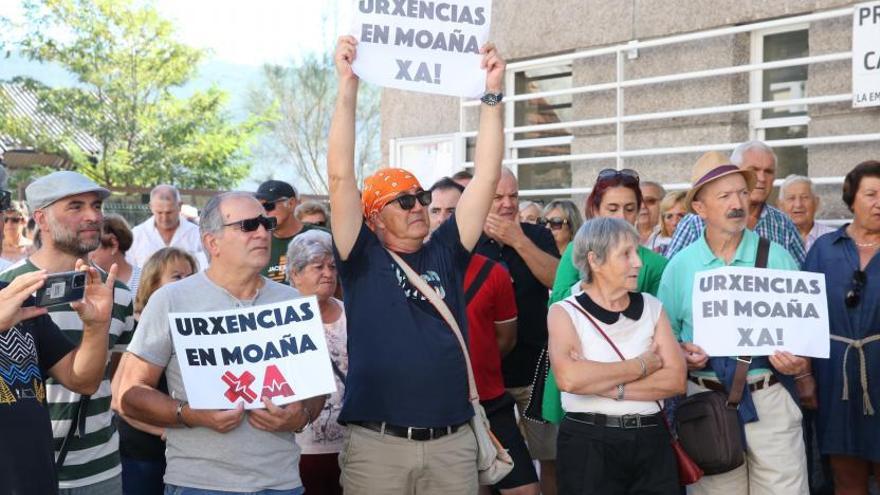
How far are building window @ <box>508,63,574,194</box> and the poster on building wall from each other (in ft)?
12.5

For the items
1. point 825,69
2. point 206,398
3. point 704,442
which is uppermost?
point 825,69

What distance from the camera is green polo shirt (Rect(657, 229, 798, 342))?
5.26 metres

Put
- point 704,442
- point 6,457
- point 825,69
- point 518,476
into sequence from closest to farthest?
point 6,457
point 704,442
point 518,476
point 825,69

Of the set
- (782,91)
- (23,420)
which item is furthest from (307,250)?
(782,91)

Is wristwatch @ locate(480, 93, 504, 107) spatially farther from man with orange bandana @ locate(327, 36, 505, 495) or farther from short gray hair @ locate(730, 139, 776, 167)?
short gray hair @ locate(730, 139, 776, 167)

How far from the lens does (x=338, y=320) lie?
17.9ft

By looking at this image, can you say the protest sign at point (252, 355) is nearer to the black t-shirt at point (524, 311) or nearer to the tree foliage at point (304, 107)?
the black t-shirt at point (524, 311)

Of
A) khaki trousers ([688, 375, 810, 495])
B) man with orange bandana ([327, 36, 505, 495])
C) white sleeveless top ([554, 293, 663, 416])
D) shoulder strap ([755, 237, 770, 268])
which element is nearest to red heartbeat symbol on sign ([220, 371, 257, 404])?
man with orange bandana ([327, 36, 505, 495])

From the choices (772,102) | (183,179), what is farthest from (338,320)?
(183,179)

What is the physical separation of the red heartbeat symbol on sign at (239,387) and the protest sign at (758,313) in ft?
7.28

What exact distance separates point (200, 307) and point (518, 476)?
7.77ft

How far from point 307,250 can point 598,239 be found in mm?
1582

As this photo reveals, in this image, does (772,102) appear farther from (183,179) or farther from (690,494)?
(183,179)

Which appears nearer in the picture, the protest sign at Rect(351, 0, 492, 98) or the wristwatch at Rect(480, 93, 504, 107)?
the protest sign at Rect(351, 0, 492, 98)
